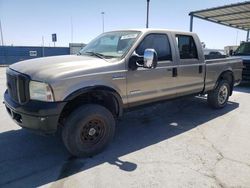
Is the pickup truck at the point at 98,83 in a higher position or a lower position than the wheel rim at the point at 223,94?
higher

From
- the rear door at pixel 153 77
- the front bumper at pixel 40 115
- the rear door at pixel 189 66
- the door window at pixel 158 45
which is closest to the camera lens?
the front bumper at pixel 40 115

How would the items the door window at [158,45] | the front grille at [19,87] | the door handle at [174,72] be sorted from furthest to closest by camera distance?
the door handle at [174,72] → the door window at [158,45] → the front grille at [19,87]

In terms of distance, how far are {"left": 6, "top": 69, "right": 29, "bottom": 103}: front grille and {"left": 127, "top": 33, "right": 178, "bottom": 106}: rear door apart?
1.61 meters

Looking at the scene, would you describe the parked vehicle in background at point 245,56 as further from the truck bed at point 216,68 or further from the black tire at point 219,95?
the black tire at point 219,95

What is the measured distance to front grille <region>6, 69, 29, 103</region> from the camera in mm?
3455

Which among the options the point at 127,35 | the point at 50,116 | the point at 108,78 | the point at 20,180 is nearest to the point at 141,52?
the point at 127,35

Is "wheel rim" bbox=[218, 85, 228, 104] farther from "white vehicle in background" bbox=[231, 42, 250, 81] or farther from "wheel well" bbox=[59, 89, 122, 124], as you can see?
"white vehicle in background" bbox=[231, 42, 250, 81]

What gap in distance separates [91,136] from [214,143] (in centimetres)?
222

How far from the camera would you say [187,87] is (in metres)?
5.43

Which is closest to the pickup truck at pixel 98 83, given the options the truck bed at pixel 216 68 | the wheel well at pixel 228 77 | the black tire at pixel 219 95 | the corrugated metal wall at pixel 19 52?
the truck bed at pixel 216 68

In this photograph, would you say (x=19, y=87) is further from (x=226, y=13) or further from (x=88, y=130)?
(x=226, y=13)

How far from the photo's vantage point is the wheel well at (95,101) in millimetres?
3709

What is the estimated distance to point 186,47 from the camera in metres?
5.45

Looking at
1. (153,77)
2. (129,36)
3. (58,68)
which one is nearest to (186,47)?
(153,77)
